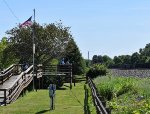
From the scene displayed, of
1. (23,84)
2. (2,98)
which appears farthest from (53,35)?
(2,98)

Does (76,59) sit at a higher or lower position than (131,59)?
lower

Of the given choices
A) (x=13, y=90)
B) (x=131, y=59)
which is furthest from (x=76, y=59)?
(x=131, y=59)

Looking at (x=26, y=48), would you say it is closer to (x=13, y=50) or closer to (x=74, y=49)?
(x=13, y=50)

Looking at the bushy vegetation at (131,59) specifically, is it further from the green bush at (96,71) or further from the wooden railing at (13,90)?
the wooden railing at (13,90)

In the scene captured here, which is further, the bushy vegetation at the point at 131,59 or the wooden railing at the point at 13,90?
the bushy vegetation at the point at 131,59

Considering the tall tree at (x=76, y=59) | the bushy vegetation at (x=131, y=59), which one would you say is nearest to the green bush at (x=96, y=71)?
the tall tree at (x=76, y=59)

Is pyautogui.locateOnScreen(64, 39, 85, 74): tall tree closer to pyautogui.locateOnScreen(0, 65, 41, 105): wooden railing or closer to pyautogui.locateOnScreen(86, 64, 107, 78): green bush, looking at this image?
pyautogui.locateOnScreen(86, 64, 107, 78): green bush

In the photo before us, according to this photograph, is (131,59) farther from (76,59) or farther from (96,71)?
(96,71)

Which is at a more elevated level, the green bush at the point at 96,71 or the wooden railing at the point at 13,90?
the green bush at the point at 96,71

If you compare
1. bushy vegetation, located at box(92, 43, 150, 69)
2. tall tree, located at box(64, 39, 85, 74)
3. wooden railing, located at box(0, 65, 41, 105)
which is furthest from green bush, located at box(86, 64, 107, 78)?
bushy vegetation, located at box(92, 43, 150, 69)

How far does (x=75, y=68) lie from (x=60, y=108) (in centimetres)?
4286

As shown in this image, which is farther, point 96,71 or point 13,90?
point 96,71

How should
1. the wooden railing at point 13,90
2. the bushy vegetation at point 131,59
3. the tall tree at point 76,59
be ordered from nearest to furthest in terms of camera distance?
the wooden railing at point 13,90, the tall tree at point 76,59, the bushy vegetation at point 131,59

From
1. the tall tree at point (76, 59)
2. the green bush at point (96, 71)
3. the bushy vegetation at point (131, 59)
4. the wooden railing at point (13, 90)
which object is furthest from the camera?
the bushy vegetation at point (131, 59)
